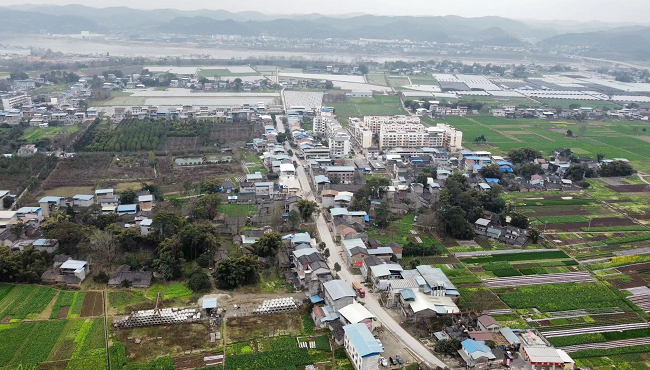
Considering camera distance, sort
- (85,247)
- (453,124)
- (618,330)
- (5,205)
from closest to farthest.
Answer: (618,330), (85,247), (5,205), (453,124)

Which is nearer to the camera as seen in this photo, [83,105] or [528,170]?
[528,170]

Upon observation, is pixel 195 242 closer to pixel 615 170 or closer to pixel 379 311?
pixel 379 311

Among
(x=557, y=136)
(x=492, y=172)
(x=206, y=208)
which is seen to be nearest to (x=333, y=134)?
(x=492, y=172)

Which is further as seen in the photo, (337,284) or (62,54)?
(62,54)

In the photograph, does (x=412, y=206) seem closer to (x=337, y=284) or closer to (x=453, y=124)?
(x=337, y=284)

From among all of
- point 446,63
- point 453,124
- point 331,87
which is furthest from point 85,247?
point 446,63

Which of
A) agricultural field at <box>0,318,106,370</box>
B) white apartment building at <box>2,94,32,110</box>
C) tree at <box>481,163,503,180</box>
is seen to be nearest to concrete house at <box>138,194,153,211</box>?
agricultural field at <box>0,318,106,370</box>

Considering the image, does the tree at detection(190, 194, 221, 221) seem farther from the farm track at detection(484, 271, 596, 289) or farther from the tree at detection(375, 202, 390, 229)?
the farm track at detection(484, 271, 596, 289)

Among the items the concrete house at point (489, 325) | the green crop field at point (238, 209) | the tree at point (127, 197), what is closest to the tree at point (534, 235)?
the concrete house at point (489, 325)
